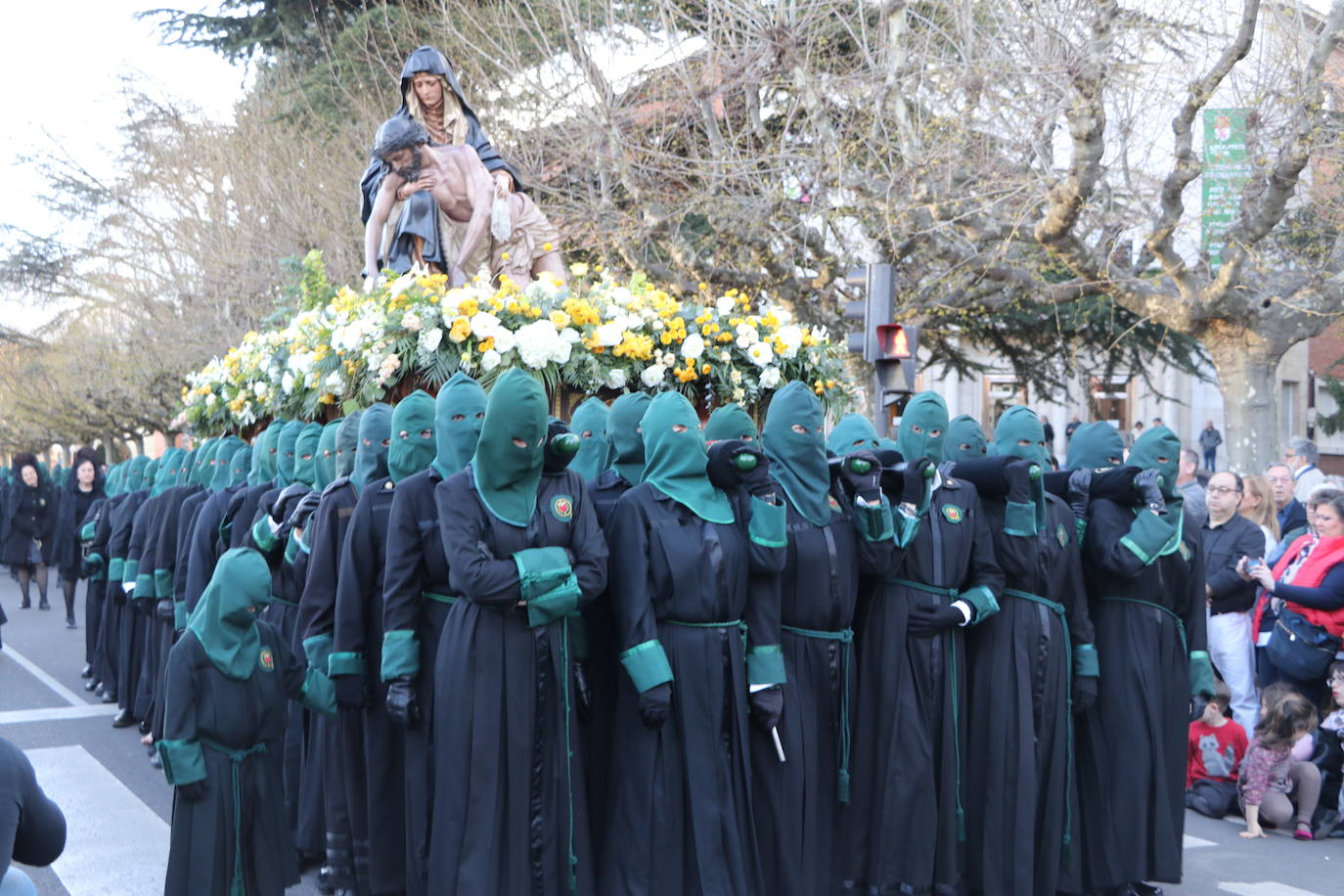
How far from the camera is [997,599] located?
603 centimetres

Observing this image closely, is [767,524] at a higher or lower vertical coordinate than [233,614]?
higher

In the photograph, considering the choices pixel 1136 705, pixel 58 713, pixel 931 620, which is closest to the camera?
pixel 931 620

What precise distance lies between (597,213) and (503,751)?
42.8ft

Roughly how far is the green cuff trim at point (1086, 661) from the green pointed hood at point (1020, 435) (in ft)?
2.94

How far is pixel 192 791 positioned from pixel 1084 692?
3839 millimetres

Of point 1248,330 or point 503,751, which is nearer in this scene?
point 503,751

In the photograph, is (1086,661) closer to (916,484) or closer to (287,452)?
(916,484)

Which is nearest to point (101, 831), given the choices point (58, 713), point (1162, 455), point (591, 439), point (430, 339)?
point (430, 339)

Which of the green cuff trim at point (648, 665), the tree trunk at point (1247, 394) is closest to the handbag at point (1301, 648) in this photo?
the green cuff trim at point (648, 665)

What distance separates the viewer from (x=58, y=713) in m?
10.3

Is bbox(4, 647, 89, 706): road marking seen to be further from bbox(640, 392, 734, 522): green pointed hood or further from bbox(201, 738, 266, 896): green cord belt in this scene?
bbox(640, 392, 734, 522): green pointed hood

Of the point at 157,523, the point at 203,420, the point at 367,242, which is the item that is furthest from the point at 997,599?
the point at 203,420

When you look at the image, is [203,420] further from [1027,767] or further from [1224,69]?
[1224,69]

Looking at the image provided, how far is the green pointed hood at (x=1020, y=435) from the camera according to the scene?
6477 mm
